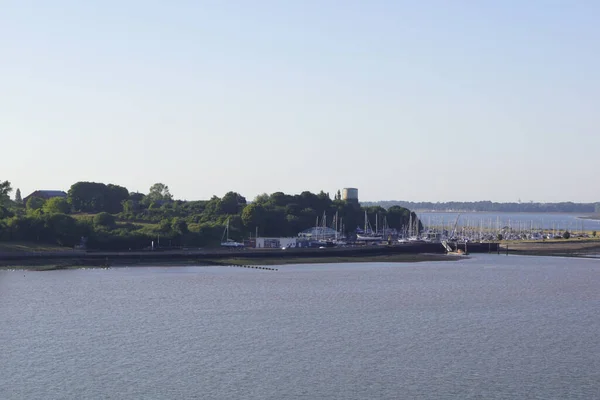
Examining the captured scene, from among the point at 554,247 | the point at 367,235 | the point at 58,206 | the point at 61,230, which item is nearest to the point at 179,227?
the point at 61,230

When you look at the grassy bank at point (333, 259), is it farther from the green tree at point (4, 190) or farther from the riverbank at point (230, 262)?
the green tree at point (4, 190)

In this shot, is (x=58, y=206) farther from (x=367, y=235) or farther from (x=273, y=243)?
A: (x=367, y=235)

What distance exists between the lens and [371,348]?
47625 mm

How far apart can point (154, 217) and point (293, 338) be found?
99.2 m

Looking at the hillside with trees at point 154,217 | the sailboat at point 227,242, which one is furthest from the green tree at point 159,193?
the sailboat at point 227,242

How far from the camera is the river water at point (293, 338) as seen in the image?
39.4 meters

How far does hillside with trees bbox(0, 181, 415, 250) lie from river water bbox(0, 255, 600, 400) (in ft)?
86.8

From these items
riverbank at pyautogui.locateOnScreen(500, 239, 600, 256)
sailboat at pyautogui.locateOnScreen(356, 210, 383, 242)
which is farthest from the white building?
riverbank at pyautogui.locateOnScreen(500, 239, 600, 256)

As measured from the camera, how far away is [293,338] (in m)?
50.3

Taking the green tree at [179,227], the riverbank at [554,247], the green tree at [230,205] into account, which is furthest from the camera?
the green tree at [230,205]

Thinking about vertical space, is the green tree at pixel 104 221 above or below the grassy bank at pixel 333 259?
above

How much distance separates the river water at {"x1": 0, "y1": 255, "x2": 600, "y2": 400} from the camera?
39438 mm

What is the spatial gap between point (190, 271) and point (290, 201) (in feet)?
223

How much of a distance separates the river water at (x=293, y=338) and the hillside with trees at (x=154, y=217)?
2647 cm
